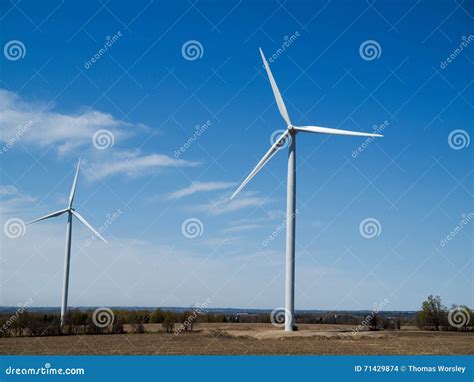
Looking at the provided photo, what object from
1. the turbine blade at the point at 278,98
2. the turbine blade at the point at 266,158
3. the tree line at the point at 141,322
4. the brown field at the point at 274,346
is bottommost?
the brown field at the point at 274,346

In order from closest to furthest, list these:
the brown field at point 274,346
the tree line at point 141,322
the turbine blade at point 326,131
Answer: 1. the brown field at point 274,346
2. the turbine blade at point 326,131
3. the tree line at point 141,322

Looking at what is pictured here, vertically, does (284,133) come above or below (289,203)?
above

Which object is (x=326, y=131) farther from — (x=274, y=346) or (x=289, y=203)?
(x=274, y=346)

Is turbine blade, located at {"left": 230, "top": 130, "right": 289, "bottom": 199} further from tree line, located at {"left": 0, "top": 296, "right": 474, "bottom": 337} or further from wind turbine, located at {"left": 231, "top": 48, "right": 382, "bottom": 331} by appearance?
tree line, located at {"left": 0, "top": 296, "right": 474, "bottom": 337}

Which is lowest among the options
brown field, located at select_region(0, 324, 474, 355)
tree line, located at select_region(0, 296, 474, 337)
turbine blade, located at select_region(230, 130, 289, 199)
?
brown field, located at select_region(0, 324, 474, 355)

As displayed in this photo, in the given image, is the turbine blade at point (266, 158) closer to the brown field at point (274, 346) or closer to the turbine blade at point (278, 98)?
the turbine blade at point (278, 98)

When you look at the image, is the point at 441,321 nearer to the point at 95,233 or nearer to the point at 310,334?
the point at 310,334

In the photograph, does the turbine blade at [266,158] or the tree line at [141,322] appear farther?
the tree line at [141,322]

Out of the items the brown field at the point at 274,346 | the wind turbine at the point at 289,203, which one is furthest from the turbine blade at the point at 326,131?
the brown field at the point at 274,346

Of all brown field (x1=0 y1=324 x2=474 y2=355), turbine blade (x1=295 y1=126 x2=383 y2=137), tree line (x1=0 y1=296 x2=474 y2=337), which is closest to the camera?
brown field (x1=0 y1=324 x2=474 y2=355)

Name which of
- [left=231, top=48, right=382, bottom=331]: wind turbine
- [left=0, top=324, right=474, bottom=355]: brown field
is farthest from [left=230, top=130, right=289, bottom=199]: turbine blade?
[left=0, top=324, right=474, bottom=355]: brown field

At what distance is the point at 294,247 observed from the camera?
4119cm

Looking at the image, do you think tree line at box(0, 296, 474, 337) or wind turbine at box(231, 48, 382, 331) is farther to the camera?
tree line at box(0, 296, 474, 337)

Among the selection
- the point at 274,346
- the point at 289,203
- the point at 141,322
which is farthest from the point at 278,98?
the point at 141,322
